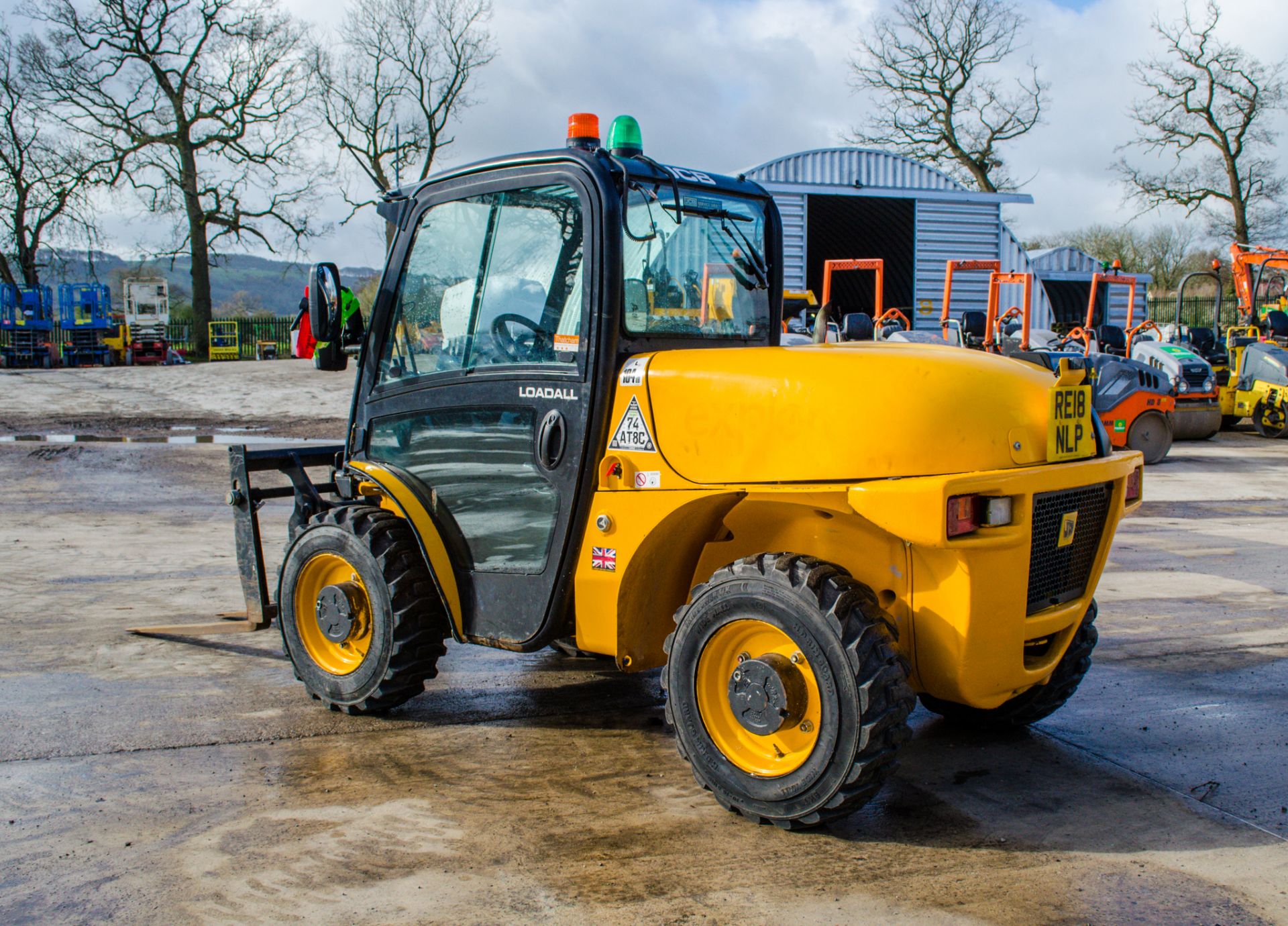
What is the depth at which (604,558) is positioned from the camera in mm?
4070

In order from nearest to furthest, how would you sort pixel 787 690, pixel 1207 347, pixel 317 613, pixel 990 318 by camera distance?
pixel 787 690, pixel 317 613, pixel 990 318, pixel 1207 347

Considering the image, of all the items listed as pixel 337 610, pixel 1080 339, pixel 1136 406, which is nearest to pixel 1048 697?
pixel 337 610

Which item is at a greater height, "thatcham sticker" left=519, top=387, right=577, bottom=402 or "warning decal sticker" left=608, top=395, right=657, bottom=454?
"thatcham sticker" left=519, top=387, right=577, bottom=402

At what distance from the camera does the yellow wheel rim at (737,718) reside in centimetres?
359

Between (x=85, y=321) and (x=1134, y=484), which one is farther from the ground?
(x=85, y=321)

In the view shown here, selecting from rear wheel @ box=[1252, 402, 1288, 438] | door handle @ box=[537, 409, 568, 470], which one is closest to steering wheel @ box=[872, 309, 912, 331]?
rear wheel @ box=[1252, 402, 1288, 438]

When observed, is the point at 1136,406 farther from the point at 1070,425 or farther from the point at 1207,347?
the point at 1070,425

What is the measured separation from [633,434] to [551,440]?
14.1 inches

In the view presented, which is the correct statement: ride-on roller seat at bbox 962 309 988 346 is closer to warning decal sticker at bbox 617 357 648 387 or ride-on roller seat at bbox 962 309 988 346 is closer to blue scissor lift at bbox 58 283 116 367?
warning decal sticker at bbox 617 357 648 387

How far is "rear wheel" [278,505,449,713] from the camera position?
14.9 feet

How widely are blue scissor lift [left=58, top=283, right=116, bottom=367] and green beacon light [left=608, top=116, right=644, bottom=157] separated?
3042 cm

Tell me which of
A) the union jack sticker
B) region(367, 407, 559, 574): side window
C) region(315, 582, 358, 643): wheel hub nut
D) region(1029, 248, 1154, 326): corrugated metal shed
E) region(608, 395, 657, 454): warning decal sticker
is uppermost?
region(1029, 248, 1154, 326): corrugated metal shed

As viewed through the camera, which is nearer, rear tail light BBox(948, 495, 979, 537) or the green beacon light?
rear tail light BBox(948, 495, 979, 537)

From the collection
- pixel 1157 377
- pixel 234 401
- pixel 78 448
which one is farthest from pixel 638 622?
pixel 234 401
